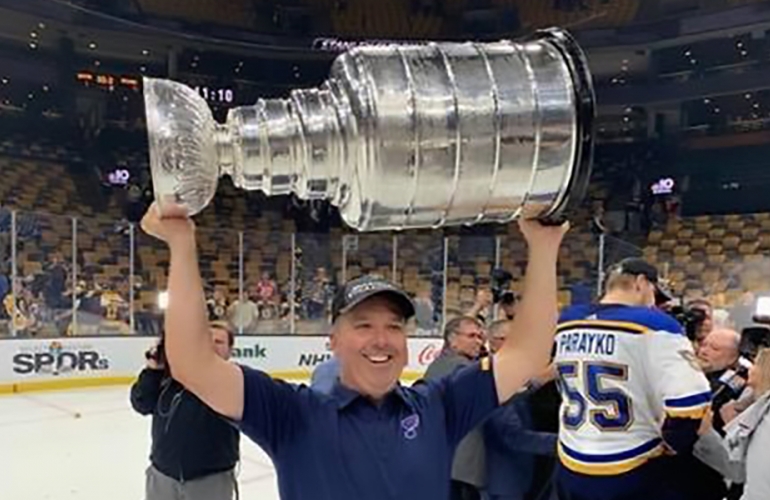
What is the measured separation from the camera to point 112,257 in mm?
9508

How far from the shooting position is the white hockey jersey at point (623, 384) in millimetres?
2449

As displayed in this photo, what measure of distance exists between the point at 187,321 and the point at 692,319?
3.20 meters

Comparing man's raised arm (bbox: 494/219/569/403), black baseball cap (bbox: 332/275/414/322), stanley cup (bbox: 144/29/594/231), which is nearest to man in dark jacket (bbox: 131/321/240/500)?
black baseball cap (bbox: 332/275/414/322)

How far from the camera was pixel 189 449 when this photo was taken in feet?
9.55

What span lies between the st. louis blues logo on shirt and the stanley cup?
1.45 feet

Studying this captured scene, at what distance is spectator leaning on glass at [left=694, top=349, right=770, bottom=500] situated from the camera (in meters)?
2.23

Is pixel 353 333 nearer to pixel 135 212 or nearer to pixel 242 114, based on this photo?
pixel 242 114

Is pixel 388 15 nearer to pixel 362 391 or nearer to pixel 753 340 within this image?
pixel 753 340

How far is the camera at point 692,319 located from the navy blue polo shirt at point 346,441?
2518 mm

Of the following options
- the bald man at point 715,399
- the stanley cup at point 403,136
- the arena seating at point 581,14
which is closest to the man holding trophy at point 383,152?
the stanley cup at point 403,136

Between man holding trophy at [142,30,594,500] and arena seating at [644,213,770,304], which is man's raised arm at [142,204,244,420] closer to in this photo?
man holding trophy at [142,30,594,500]

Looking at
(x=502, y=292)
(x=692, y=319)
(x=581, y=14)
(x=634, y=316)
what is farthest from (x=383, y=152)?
(x=581, y=14)

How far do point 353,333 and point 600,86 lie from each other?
16481mm

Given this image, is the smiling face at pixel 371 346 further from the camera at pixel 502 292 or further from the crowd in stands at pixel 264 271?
the crowd in stands at pixel 264 271
